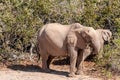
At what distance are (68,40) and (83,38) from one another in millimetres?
341

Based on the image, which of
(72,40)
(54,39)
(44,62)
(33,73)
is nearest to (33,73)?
(33,73)

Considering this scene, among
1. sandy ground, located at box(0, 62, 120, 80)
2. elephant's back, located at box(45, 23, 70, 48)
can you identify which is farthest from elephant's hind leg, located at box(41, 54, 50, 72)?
elephant's back, located at box(45, 23, 70, 48)

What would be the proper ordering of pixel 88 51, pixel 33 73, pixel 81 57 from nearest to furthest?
pixel 88 51 → pixel 81 57 → pixel 33 73

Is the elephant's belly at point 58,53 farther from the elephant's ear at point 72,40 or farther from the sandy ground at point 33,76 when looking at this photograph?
the sandy ground at point 33,76

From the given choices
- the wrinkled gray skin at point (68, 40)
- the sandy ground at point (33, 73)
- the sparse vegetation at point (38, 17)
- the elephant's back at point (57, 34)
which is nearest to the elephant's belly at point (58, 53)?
the wrinkled gray skin at point (68, 40)

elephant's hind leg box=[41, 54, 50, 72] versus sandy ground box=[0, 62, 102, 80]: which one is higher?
elephant's hind leg box=[41, 54, 50, 72]

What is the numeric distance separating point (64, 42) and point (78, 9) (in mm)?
2300

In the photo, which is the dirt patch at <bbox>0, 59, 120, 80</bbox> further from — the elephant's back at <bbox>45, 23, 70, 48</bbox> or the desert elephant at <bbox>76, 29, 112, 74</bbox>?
the elephant's back at <bbox>45, 23, 70, 48</bbox>

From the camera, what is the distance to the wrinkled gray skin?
9766 millimetres

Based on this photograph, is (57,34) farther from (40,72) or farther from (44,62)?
(40,72)

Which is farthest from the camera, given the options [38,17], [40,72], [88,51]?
[38,17]

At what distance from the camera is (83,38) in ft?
32.3

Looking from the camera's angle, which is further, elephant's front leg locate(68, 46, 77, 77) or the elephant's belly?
the elephant's belly

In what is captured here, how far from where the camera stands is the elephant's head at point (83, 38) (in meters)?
9.70
